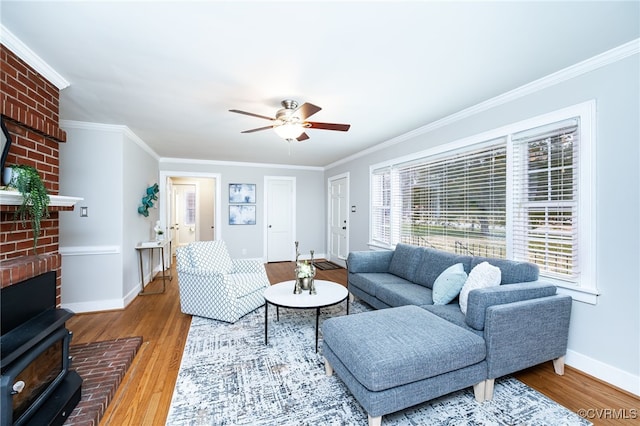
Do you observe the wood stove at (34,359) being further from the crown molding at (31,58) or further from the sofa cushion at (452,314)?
the sofa cushion at (452,314)

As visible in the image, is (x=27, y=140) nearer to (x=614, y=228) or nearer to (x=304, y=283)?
(x=304, y=283)

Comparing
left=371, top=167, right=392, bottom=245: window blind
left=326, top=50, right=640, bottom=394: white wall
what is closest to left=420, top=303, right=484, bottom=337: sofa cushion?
left=326, top=50, right=640, bottom=394: white wall

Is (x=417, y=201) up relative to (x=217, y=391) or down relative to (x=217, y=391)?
up

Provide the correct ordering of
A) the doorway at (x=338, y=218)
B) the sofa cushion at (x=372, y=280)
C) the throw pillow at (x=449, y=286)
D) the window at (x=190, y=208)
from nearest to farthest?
the throw pillow at (x=449, y=286), the sofa cushion at (x=372, y=280), the doorway at (x=338, y=218), the window at (x=190, y=208)

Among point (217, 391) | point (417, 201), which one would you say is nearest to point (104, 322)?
point (217, 391)

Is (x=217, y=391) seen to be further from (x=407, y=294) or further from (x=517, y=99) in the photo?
(x=517, y=99)

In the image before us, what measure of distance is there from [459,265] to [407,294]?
1.84 ft

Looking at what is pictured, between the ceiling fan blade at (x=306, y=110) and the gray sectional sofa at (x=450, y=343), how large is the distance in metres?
1.66

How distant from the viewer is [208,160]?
581cm

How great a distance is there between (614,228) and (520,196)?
695 millimetres

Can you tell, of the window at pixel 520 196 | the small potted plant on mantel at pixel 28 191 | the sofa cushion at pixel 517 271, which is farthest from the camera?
the sofa cushion at pixel 517 271

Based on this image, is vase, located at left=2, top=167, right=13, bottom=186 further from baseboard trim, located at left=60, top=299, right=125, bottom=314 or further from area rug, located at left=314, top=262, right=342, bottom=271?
area rug, located at left=314, top=262, right=342, bottom=271

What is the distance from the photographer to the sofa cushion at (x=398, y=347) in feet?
4.97

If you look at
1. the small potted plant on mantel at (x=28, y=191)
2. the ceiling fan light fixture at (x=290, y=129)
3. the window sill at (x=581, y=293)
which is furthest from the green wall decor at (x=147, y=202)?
the window sill at (x=581, y=293)
